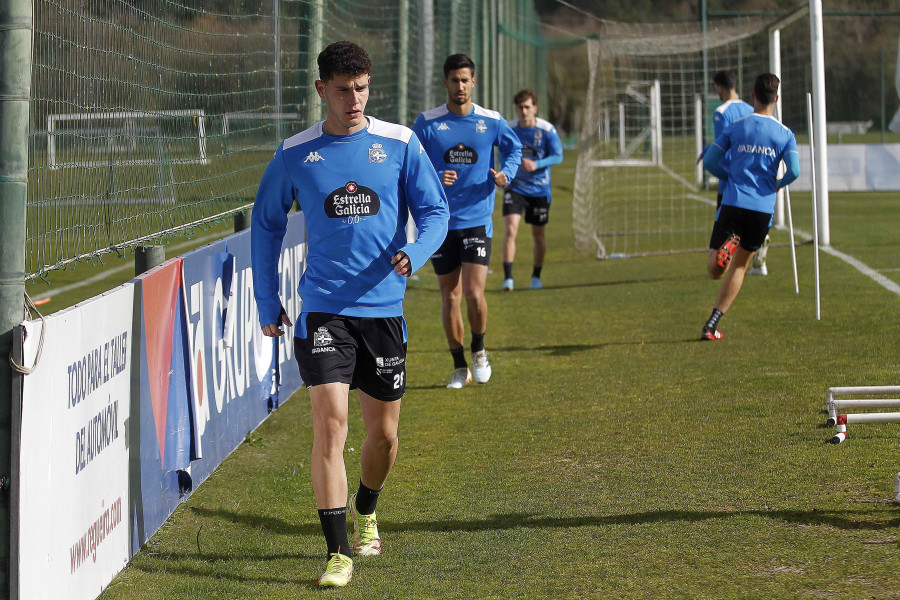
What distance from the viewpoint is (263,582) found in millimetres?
4562

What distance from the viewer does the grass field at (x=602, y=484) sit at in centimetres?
443

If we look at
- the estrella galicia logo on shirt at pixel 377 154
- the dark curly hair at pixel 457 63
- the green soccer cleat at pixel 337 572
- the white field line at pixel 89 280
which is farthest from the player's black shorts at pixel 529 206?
the green soccer cleat at pixel 337 572

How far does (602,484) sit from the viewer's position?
5.66 m

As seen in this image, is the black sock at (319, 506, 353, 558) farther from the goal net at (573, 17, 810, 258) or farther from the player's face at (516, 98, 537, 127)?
the goal net at (573, 17, 810, 258)

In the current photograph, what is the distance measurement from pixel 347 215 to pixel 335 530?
1.25 m

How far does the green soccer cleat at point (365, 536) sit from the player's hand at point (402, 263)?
1147 mm

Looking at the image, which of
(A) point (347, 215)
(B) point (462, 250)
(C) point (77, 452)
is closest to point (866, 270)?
(B) point (462, 250)

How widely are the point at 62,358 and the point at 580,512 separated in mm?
2442

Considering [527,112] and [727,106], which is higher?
[527,112]

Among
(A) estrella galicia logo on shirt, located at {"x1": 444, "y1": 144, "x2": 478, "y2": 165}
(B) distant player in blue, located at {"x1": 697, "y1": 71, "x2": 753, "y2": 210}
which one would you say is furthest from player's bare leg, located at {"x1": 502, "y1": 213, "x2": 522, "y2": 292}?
(A) estrella galicia logo on shirt, located at {"x1": 444, "y1": 144, "x2": 478, "y2": 165}

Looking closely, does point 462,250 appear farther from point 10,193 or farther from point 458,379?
point 10,193

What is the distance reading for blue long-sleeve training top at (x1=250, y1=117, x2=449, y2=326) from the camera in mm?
4578

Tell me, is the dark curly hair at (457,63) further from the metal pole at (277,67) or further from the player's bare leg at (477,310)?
the player's bare leg at (477,310)

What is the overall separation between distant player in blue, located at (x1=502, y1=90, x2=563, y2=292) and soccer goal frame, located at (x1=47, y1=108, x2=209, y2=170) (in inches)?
285
